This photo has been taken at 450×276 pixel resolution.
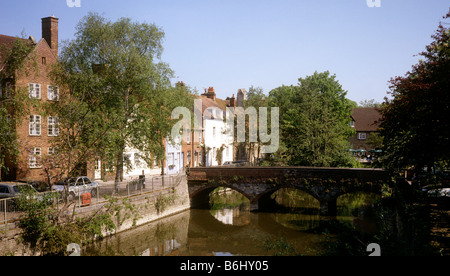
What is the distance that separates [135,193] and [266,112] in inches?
893

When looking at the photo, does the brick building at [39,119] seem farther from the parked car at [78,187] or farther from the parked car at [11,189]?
the parked car at [11,189]

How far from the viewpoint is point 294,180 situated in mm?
28406

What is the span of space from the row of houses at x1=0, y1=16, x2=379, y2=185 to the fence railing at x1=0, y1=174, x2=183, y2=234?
1184mm

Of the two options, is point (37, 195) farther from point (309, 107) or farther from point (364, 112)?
point (364, 112)

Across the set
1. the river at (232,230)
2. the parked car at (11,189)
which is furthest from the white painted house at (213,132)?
the parked car at (11,189)

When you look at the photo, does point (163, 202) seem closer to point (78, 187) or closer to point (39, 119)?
point (78, 187)

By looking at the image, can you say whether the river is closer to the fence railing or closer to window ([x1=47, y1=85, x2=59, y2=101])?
the fence railing

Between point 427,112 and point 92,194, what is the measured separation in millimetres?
17521

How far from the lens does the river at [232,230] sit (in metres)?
20.6

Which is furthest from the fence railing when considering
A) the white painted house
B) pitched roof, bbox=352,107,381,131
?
pitched roof, bbox=352,107,381,131

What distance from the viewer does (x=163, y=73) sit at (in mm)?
27531

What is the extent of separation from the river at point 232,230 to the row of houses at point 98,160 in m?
4.21

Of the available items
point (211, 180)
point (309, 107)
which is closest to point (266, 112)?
point (309, 107)

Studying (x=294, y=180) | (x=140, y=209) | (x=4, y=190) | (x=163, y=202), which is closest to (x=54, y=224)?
(x=4, y=190)
